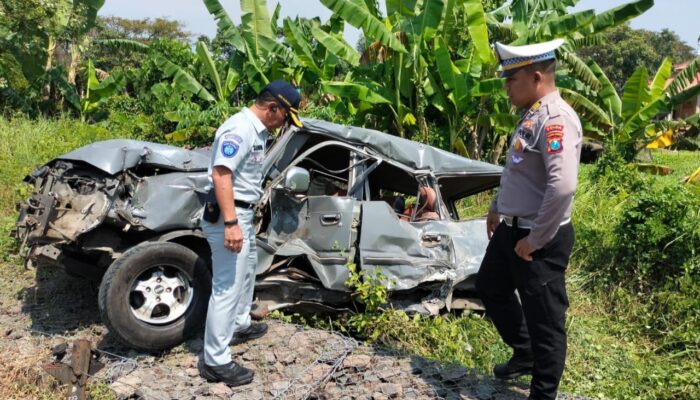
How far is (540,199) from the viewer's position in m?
2.80

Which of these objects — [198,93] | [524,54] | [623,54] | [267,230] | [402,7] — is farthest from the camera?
[623,54]

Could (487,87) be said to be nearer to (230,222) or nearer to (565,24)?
(565,24)

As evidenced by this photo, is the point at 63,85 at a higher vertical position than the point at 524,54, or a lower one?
higher

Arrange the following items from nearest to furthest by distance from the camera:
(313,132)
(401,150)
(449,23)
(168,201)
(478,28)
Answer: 1. (168,201)
2. (313,132)
3. (401,150)
4. (478,28)
5. (449,23)

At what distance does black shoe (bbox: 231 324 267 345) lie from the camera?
4.00 meters

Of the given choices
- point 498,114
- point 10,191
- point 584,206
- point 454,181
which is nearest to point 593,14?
point 498,114

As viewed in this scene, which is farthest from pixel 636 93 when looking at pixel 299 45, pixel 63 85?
pixel 63 85

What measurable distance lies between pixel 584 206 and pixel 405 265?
4.68 m

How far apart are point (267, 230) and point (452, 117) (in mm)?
6242

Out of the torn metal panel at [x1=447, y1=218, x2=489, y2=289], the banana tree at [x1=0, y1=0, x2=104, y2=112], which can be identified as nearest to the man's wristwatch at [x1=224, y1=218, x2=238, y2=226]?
the torn metal panel at [x1=447, y1=218, x2=489, y2=289]

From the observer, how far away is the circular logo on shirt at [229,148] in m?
3.15

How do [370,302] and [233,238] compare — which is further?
[370,302]

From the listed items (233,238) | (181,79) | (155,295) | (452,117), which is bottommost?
(155,295)

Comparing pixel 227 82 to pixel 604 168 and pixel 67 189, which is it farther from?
pixel 67 189
